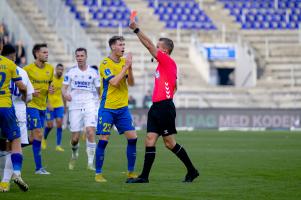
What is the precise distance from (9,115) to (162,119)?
2.82m

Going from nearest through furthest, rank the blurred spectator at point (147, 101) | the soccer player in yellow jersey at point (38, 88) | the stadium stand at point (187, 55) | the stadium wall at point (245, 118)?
1. the soccer player in yellow jersey at point (38, 88)
2. the stadium wall at point (245, 118)
3. the blurred spectator at point (147, 101)
4. the stadium stand at point (187, 55)

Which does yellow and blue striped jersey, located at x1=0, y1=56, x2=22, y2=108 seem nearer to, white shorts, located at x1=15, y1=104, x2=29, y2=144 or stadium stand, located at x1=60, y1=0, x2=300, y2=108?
white shorts, located at x1=15, y1=104, x2=29, y2=144

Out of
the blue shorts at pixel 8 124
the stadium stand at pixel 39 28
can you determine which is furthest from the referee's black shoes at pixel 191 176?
the stadium stand at pixel 39 28

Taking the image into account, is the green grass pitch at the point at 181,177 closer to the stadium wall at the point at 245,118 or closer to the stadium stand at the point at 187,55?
the stadium wall at the point at 245,118

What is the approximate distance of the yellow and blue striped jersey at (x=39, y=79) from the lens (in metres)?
17.6

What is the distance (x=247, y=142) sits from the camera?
94.3 ft

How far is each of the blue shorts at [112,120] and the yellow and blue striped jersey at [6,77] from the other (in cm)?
259

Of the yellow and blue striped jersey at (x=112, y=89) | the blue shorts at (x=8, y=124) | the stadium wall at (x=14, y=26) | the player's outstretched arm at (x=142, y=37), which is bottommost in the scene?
the blue shorts at (x=8, y=124)

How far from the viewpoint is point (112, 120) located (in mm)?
15523

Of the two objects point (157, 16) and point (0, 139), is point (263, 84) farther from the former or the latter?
point (0, 139)

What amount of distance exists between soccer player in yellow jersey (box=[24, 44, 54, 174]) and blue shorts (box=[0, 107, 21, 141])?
3.80m

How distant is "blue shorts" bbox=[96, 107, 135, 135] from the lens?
15383 mm

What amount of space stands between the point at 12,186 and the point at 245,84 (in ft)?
109

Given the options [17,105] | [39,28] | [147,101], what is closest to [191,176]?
[17,105]
